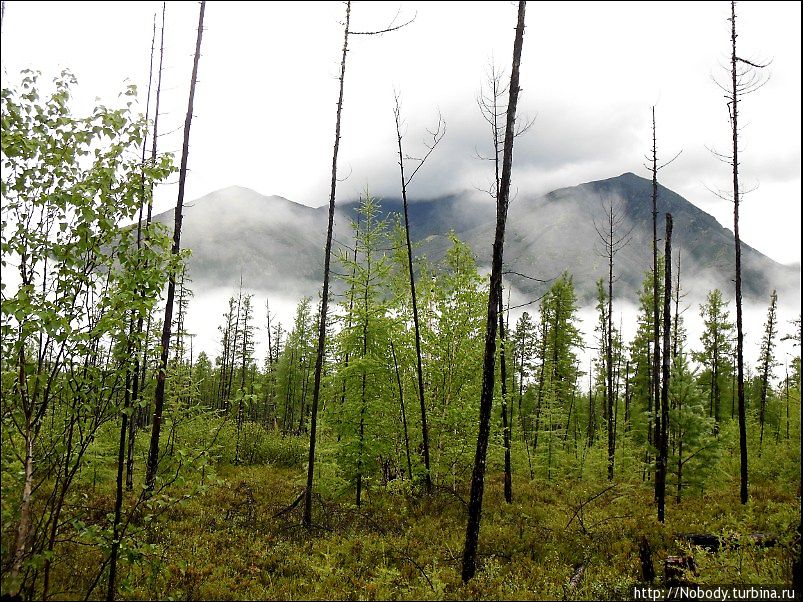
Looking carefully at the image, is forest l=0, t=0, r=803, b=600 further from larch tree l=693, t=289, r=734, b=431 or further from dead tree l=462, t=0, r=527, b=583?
larch tree l=693, t=289, r=734, b=431

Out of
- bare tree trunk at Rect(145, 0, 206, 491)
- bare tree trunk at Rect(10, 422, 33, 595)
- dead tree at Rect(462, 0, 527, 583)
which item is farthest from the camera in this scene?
dead tree at Rect(462, 0, 527, 583)

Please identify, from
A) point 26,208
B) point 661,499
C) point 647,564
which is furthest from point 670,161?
point 26,208

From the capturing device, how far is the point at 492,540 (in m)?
12.6

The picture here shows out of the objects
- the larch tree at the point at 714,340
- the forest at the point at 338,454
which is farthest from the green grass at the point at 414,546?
the larch tree at the point at 714,340

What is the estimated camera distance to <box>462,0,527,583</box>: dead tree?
9.55m

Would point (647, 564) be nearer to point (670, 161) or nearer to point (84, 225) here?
point (84, 225)

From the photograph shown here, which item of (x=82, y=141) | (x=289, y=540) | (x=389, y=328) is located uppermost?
(x=82, y=141)

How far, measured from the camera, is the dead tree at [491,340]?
9547mm

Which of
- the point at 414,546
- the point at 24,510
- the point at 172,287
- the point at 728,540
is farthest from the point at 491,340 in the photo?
the point at 24,510

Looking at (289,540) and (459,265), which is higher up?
(459,265)

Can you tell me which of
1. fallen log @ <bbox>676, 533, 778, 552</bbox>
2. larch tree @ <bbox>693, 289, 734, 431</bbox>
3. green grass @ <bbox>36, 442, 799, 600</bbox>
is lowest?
green grass @ <bbox>36, 442, 799, 600</bbox>

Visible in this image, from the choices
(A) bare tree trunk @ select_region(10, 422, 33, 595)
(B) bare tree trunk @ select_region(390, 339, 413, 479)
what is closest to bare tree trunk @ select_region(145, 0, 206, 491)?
(A) bare tree trunk @ select_region(10, 422, 33, 595)

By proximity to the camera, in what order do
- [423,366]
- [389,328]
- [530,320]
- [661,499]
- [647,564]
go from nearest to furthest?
[647,564]
[661,499]
[389,328]
[423,366]
[530,320]

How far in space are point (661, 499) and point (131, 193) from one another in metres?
17.3
